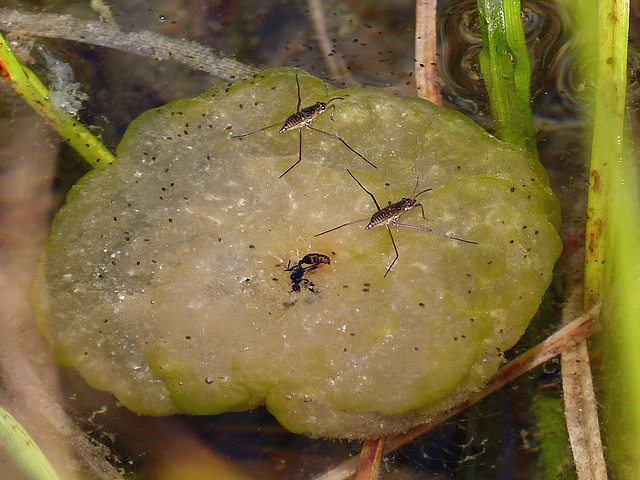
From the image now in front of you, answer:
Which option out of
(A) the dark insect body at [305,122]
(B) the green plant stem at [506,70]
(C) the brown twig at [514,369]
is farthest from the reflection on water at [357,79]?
(A) the dark insect body at [305,122]

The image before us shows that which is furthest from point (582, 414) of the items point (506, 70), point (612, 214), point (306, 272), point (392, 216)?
point (506, 70)

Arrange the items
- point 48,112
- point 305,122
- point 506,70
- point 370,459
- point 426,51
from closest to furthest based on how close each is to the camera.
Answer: point 305,122 < point 370,459 < point 506,70 < point 48,112 < point 426,51

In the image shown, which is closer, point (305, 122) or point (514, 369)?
point (305, 122)

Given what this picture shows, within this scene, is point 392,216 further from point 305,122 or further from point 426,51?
point 426,51

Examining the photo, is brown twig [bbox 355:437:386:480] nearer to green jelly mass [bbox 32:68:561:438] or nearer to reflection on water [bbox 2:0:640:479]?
reflection on water [bbox 2:0:640:479]

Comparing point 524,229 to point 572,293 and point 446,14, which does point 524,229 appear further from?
point 446,14

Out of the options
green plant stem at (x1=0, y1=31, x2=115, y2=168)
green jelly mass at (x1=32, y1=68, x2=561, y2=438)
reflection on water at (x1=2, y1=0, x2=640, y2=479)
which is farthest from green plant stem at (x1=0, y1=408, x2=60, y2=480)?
green plant stem at (x1=0, y1=31, x2=115, y2=168)

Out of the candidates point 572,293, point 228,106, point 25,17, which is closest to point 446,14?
point 228,106
